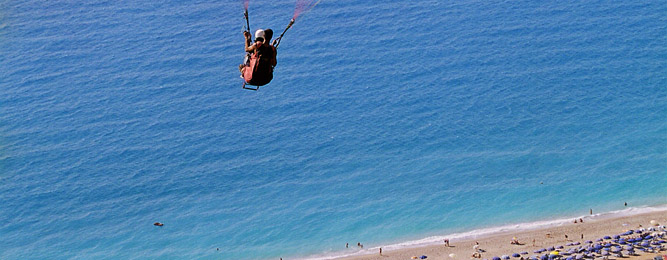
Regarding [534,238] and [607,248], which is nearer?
[607,248]

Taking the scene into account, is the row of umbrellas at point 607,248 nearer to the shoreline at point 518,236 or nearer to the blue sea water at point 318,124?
the shoreline at point 518,236

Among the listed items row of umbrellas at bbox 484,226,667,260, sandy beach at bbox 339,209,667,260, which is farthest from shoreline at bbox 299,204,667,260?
row of umbrellas at bbox 484,226,667,260

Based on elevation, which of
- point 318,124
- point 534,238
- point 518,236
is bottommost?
point 534,238

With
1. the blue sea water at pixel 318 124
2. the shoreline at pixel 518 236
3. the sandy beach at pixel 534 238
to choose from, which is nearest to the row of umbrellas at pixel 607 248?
the sandy beach at pixel 534 238

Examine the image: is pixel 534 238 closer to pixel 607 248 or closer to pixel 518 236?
pixel 518 236

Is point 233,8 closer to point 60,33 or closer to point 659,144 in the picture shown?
point 60,33

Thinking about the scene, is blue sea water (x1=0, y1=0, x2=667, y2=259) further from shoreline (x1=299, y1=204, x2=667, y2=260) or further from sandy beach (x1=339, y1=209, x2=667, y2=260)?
sandy beach (x1=339, y1=209, x2=667, y2=260)

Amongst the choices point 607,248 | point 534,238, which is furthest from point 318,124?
point 607,248
